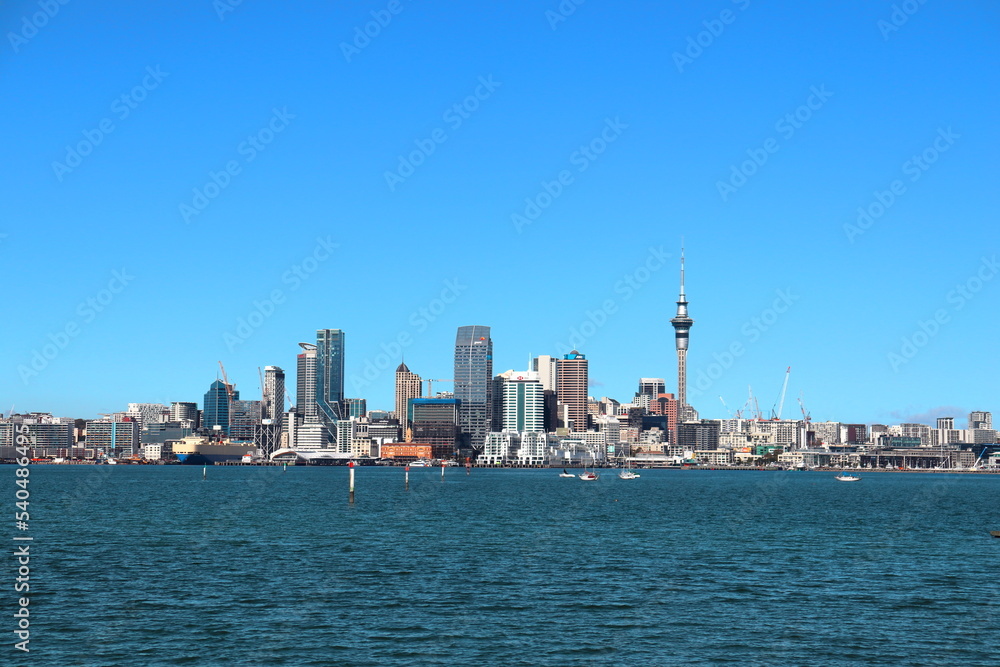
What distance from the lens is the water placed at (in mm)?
41812

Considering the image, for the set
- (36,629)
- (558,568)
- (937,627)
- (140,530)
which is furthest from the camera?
(140,530)

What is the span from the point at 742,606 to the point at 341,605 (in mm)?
19830

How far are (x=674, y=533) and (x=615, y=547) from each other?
546 inches

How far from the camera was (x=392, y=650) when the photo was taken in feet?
137

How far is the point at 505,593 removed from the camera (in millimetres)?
54844

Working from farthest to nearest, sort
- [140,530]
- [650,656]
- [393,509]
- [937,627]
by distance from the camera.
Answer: [393,509]
[140,530]
[937,627]
[650,656]

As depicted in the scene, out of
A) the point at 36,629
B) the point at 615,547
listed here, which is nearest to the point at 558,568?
the point at 615,547

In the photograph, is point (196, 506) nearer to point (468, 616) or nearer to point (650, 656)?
point (468, 616)

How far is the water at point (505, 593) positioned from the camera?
41812mm

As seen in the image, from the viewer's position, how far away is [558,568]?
64562 mm

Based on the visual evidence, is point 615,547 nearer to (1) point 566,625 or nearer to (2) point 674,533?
(2) point 674,533

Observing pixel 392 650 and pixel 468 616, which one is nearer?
pixel 392 650

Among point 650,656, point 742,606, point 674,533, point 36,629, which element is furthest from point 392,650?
point 674,533

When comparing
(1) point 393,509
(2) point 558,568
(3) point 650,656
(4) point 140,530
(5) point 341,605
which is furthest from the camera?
(1) point 393,509
